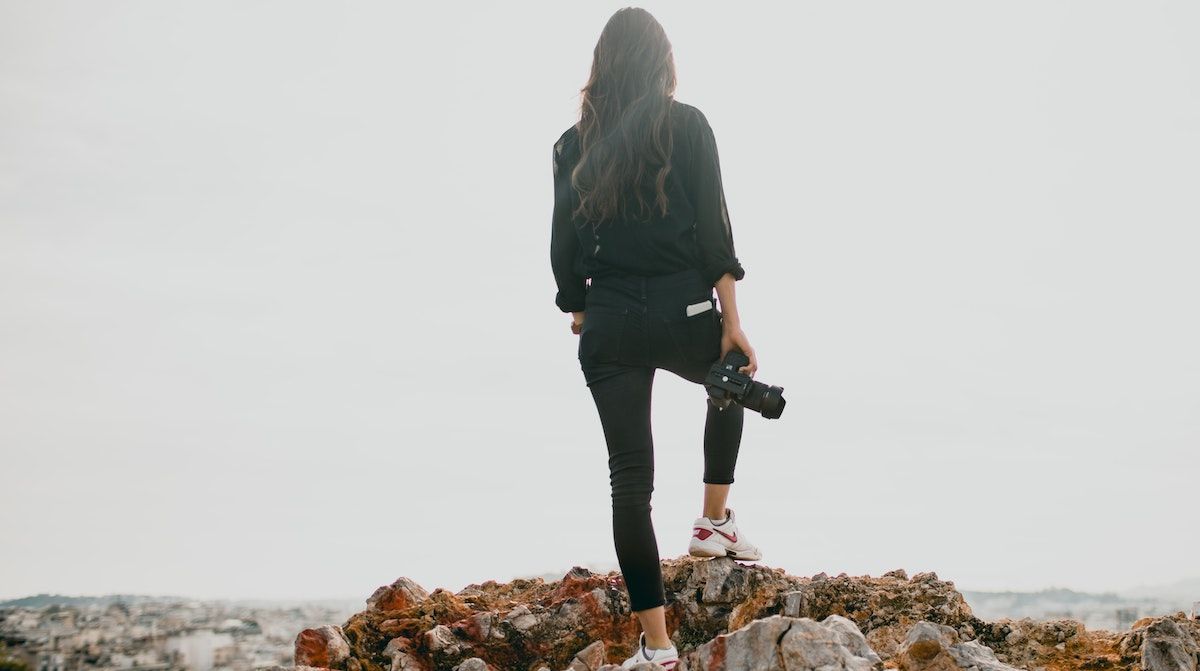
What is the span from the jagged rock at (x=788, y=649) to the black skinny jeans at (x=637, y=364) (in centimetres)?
76

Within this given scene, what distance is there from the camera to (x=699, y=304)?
17.9 feet

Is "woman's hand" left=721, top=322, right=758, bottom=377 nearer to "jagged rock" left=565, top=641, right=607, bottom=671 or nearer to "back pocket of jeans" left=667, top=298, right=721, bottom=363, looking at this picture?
"back pocket of jeans" left=667, top=298, right=721, bottom=363

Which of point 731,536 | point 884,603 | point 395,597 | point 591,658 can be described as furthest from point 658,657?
point 395,597

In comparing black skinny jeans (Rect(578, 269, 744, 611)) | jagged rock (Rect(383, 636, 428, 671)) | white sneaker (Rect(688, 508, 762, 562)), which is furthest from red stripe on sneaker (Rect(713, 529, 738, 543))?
jagged rock (Rect(383, 636, 428, 671))

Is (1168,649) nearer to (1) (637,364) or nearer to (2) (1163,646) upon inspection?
(2) (1163,646)

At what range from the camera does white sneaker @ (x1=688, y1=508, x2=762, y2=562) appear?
6.43 meters

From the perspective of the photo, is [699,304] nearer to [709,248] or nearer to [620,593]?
[709,248]

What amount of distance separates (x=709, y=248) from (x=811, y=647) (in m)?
2.27

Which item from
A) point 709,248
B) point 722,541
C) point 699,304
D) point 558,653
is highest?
point 709,248

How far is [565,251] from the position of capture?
5945mm

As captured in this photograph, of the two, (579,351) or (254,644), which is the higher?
(579,351)

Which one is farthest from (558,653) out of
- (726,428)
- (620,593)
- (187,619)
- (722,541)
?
(187,619)

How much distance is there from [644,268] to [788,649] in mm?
2221

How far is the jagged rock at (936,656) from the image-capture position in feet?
15.5
